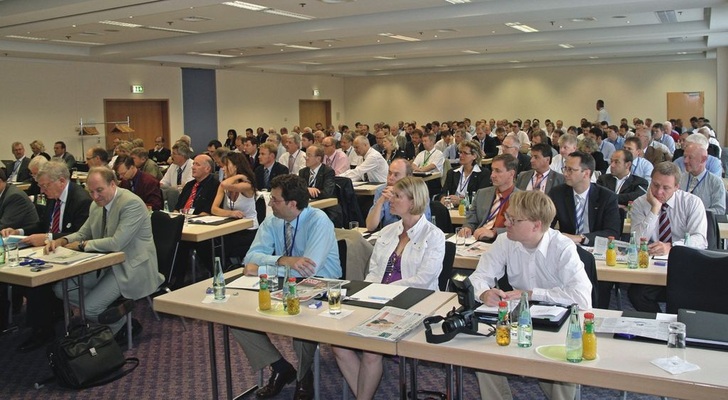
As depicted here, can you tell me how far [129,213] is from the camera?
190 inches

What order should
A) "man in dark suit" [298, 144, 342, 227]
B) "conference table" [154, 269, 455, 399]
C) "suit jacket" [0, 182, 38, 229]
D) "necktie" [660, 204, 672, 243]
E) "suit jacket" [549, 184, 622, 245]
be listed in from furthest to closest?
"man in dark suit" [298, 144, 342, 227]
"suit jacket" [0, 182, 38, 229]
"suit jacket" [549, 184, 622, 245]
"necktie" [660, 204, 672, 243]
"conference table" [154, 269, 455, 399]

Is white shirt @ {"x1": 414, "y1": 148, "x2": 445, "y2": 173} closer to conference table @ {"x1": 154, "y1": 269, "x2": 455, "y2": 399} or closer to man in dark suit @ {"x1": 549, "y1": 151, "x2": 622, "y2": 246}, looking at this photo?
man in dark suit @ {"x1": 549, "y1": 151, "x2": 622, "y2": 246}

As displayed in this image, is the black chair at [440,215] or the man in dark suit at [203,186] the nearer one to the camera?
the black chair at [440,215]

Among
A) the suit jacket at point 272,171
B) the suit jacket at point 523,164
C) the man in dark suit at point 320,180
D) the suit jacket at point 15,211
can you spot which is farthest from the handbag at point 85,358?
the suit jacket at point 523,164

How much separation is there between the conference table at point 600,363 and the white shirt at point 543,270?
0.36 m

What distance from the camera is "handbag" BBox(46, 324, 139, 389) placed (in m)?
A: 4.24

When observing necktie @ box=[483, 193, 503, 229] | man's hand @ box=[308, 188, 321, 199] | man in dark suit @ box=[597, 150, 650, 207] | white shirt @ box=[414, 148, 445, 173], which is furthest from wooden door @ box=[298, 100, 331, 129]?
necktie @ box=[483, 193, 503, 229]

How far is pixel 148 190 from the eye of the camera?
6.89 m

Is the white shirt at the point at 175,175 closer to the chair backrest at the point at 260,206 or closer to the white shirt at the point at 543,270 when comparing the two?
the chair backrest at the point at 260,206

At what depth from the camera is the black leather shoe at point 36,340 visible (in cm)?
507

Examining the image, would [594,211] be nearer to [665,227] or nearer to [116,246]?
[665,227]

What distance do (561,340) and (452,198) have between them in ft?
13.6

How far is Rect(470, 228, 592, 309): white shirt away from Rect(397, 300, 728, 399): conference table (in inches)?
14.2

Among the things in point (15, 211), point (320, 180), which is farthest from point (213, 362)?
point (320, 180)
